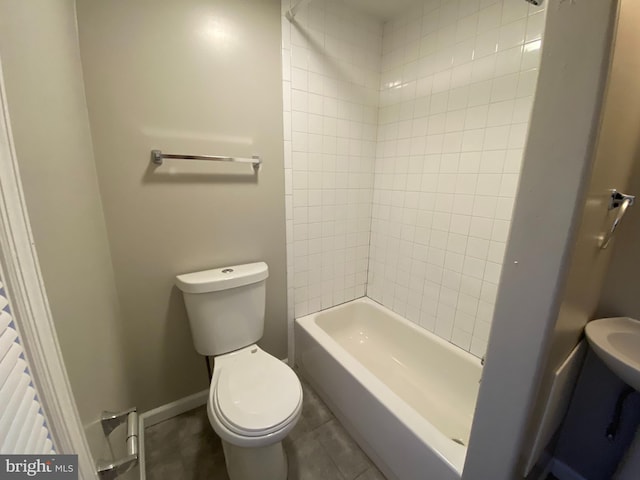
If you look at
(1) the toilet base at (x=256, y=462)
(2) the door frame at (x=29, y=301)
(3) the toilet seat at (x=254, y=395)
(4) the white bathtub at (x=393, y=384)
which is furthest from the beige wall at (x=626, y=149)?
(1) the toilet base at (x=256, y=462)

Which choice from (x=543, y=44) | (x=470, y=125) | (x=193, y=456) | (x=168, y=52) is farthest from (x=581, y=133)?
(x=193, y=456)

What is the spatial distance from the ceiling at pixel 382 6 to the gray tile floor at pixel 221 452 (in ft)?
8.10

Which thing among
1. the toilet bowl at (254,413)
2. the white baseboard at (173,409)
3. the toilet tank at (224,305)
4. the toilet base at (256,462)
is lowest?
the white baseboard at (173,409)

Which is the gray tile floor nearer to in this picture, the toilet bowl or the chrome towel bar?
the toilet bowl

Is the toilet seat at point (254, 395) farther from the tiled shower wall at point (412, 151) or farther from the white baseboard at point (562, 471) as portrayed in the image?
the white baseboard at point (562, 471)

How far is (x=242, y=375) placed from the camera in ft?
3.99

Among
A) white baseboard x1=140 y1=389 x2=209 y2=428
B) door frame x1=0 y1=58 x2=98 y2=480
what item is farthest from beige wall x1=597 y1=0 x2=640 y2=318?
white baseboard x1=140 y1=389 x2=209 y2=428

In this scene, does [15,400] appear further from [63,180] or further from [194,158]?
[194,158]

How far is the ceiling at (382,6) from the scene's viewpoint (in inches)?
59.6

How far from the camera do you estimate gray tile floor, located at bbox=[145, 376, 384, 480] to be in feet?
4.06

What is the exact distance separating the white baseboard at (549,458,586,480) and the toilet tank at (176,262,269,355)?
1595 millimetres

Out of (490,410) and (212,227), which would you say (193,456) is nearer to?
(212,227)

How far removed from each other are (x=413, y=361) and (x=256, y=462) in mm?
1134

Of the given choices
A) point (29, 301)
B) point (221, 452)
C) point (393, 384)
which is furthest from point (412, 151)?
point (221, 452)
